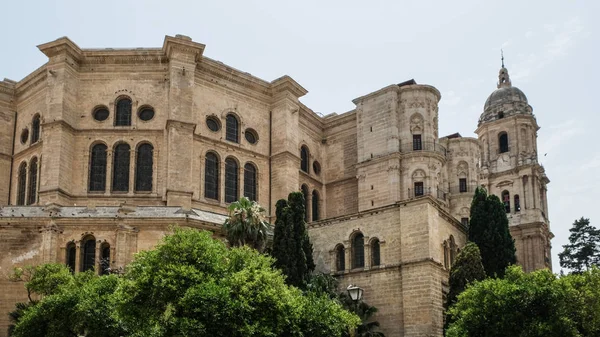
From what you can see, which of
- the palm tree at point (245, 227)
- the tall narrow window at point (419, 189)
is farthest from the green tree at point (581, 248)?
the palm tree at point (245, 227)

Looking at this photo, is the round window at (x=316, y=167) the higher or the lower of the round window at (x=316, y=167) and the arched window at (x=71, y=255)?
the higher

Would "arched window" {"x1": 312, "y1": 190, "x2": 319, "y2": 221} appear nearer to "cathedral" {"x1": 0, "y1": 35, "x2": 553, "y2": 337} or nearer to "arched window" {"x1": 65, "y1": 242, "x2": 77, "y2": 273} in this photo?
"cathedral" {"x1": 0, "y1": 35, "x2": 553, "y2": 337}

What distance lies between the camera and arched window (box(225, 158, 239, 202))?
42.3 metres

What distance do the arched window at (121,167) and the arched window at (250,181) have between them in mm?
7146

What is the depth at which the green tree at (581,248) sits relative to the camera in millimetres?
57125

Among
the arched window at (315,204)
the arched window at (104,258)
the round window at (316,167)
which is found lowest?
the arched window at (104,258)

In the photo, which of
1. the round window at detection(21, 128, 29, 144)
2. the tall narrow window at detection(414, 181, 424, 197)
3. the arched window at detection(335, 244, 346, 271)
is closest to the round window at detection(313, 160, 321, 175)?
the tall narrow window at detection(414, 181, 424, 197)

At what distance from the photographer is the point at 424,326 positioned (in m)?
31.7

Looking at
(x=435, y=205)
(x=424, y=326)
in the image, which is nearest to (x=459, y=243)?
(x=435, y=205)

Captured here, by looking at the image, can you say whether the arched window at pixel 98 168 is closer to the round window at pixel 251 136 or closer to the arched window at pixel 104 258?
the arched window at pixel 104 258

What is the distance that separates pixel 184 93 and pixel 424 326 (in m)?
18.8

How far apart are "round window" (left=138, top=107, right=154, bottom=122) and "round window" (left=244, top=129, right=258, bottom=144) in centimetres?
615

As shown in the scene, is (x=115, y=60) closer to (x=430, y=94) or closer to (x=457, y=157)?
(x=430, y=94)

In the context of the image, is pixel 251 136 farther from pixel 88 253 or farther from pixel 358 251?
pixel 88 253
